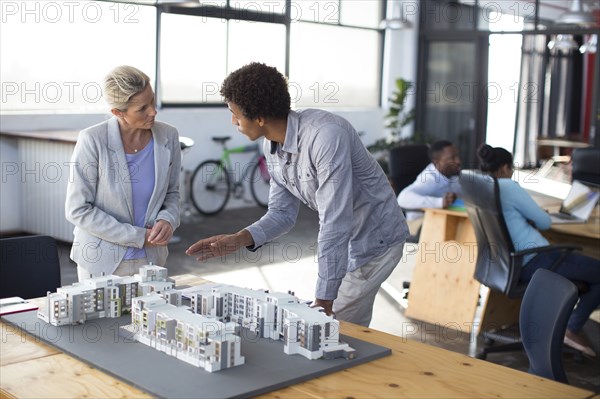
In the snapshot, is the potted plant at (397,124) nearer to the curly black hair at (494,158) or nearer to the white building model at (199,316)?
the curly black hair at (494,158)

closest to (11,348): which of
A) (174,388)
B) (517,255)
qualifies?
(174,388)

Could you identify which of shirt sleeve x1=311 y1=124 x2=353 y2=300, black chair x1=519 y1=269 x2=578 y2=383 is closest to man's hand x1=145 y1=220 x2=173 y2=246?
shirt sleeve x1=311 y1=124 x2=353 y2=300

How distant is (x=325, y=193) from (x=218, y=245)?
0.41m

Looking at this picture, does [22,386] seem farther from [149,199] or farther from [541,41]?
[541,41]

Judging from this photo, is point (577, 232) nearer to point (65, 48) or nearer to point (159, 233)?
point (159, 233)

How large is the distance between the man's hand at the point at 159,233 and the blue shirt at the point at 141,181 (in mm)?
84

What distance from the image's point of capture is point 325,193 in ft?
8.13

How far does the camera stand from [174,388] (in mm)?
1805

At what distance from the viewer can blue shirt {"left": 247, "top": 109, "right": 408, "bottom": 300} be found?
2463mm

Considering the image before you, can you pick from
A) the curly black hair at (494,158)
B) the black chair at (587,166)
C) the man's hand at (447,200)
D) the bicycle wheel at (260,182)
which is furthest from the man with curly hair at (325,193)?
the bicycle wheel at (260,182)

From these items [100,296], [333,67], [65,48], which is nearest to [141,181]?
[100,296]

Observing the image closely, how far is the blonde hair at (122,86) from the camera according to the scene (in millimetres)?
2797

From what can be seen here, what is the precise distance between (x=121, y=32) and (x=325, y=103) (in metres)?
3.53

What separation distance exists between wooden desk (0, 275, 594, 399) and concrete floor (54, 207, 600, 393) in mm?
2226
